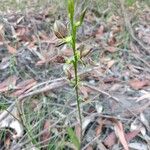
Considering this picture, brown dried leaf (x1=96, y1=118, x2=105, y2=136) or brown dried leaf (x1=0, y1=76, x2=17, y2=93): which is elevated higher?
brown dried leaf (x1=0, y1=76, x2=17, y2=93)

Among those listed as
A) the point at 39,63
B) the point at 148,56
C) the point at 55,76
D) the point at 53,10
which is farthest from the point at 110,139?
the point at 53,10

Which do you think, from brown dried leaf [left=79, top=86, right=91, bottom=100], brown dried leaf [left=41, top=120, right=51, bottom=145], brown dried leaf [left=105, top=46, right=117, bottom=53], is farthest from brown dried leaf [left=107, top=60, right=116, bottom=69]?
brown dried leaf [left=41, top=120, right=51, bottom=145]

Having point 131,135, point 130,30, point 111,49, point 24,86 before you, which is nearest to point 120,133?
point 131,135

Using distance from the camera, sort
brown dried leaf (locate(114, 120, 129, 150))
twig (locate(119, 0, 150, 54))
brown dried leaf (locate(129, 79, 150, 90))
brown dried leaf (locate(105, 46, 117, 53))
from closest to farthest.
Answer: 1. brown dried leaf (locate(114, 120, 129, 150))
2. brown dried leaf (locate(129, 79, 150, 90))
3. brown dried leaf (locate(105, 46, 117, 53))
4. twig (locate(119, 0, 150, 54))

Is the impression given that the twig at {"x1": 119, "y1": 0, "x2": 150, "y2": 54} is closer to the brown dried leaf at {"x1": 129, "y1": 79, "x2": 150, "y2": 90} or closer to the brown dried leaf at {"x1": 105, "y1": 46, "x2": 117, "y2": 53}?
the brown dried leaf at {"x1": 105, "y1": 46, "x2": 117, "y2": 53}

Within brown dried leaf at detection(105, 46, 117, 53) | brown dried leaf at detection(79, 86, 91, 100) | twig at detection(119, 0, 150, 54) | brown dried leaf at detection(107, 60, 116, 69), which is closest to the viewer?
brown dried leaf at detection(79, 86, 91, 100)

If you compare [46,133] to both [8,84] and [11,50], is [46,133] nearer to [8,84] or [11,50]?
[8,84]

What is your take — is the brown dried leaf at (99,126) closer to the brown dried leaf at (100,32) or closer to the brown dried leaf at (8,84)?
the brown dried leaf at (8,84)

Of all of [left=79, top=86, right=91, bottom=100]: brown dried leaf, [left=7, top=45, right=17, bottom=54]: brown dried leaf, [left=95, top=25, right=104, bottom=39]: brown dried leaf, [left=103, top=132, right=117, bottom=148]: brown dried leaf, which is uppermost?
[left=7, top=45, right=17, bottom=54]: brown dried leaf
